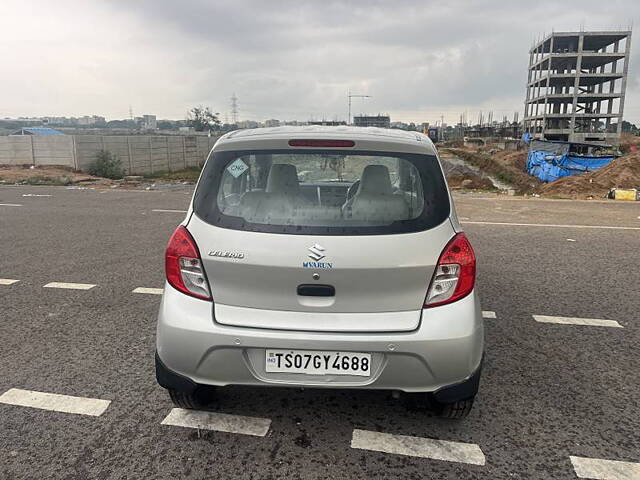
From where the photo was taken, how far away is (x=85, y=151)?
2528cm

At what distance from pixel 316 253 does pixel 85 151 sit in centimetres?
2639

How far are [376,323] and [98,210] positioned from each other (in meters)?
10.2

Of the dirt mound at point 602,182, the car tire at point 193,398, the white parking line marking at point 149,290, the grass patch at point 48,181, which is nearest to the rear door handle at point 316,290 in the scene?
the car tire at point 193,398

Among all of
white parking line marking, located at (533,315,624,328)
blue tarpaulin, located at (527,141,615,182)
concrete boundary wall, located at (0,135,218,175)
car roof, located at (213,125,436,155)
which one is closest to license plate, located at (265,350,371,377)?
car roof, located at (213,125,436,155)

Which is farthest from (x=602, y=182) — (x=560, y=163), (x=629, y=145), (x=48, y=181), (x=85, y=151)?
(x=629, y=145)

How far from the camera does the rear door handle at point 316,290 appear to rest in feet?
7.75

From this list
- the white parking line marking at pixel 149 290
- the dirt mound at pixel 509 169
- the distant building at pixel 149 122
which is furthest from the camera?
the distant building at pixel 149 122

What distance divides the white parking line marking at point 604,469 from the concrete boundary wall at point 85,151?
26.7 meters

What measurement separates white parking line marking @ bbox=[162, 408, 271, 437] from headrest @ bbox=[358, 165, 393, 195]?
1.43m

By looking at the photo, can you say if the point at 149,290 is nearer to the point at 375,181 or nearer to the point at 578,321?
the point at 375,181

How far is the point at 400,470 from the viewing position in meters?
2.36

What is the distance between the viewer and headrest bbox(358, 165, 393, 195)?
2719 mm

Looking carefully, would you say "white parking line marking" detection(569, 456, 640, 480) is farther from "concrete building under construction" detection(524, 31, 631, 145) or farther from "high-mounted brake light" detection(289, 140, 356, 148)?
"concrete building under construction" detection(524, 31, 631, 145)

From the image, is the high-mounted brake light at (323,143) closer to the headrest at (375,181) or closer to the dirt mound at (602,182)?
the headrest at (375,181)
